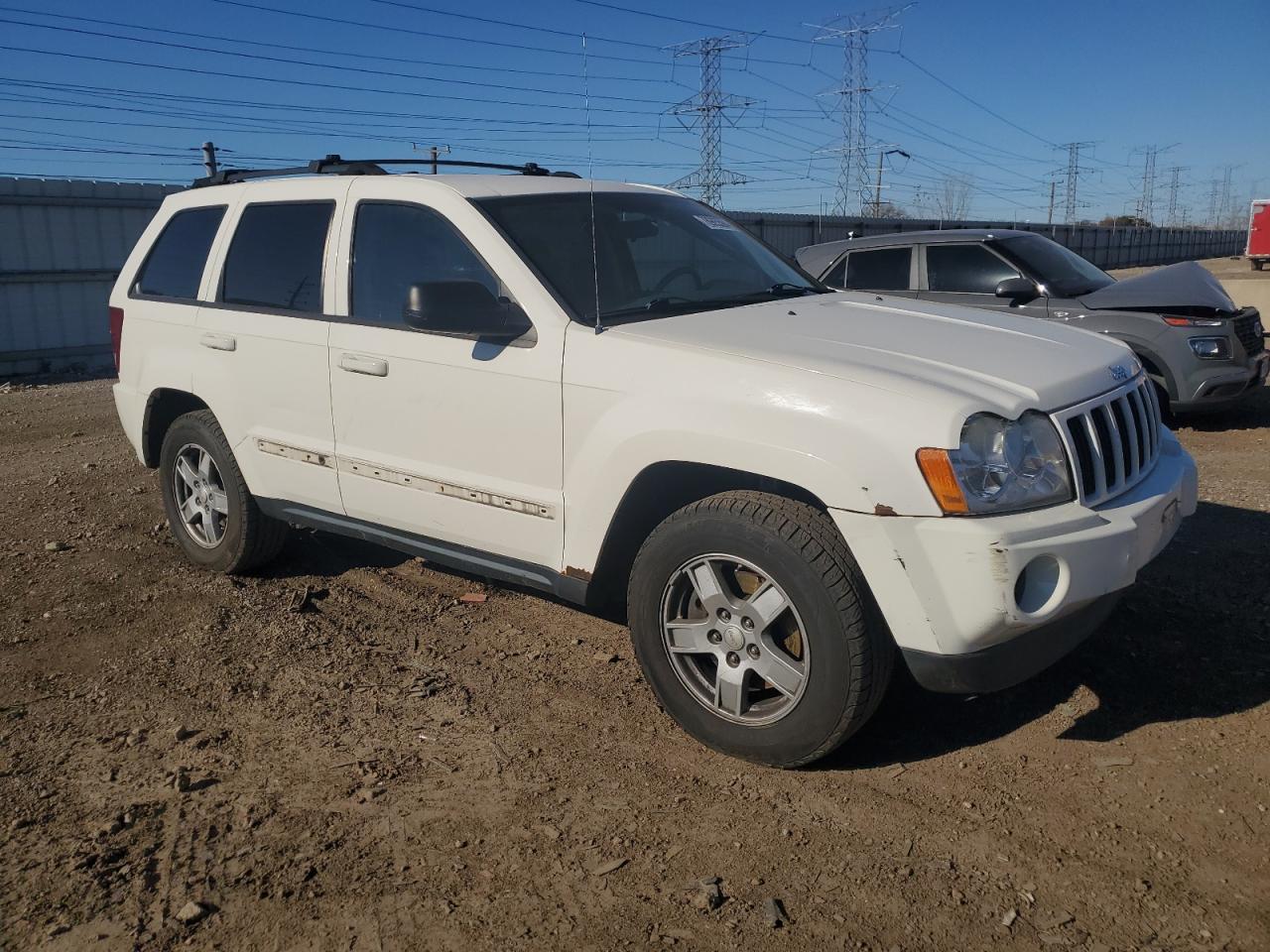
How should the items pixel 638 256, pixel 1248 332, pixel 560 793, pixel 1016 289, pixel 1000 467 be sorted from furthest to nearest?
1. pixel 1248 332
2. pixel 1016 289
3. pixel 638 256
4. pixel 560 793
5. pixel 1000 467

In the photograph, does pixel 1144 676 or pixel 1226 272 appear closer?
pixel 1144 676

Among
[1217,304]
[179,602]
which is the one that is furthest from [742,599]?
[1217,304]

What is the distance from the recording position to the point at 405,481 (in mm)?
4090

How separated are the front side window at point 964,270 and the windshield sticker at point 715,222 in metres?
4.49

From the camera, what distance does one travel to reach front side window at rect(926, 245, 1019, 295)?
28.2ft

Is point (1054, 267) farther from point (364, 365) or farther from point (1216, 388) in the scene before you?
point (364, 365)

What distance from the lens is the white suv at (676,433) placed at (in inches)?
113

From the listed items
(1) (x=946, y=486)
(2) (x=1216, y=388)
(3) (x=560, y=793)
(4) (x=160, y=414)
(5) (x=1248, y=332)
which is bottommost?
(3) (x=560, y=793)

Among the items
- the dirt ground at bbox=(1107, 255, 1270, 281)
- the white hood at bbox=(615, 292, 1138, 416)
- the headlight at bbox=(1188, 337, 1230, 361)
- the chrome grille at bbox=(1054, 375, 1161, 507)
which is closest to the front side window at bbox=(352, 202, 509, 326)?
the white hood at bbox=(615, 292, 1138, 416)

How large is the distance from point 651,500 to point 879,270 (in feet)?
21.2

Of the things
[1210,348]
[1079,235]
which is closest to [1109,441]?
[1210,348]

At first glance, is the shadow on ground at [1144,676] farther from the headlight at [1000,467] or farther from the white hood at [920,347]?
the white hood at [920,347]

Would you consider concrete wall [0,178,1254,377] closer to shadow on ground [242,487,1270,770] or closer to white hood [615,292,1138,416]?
white hood [615,292,1138,416]

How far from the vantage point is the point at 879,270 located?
9.28m
